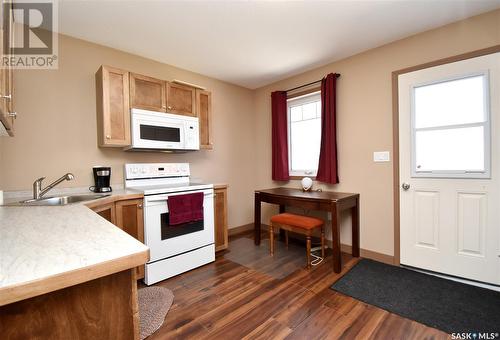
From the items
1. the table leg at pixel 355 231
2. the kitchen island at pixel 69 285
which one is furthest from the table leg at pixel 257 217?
the kitchen island at pixel 69 285

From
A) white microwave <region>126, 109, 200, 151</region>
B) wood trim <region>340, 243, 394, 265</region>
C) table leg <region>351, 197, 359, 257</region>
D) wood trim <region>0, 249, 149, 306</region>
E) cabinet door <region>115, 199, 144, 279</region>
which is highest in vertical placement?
white microwave <region>126, 109, 200, 151</region>

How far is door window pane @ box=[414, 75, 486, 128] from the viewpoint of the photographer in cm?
205

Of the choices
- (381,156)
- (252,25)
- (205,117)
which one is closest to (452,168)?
(381,156)

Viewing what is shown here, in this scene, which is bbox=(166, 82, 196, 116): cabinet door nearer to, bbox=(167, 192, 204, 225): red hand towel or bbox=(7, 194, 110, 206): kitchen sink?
bbox=(167, 192, 204, 225): red hand towel

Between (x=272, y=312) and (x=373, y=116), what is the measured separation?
2331 mm

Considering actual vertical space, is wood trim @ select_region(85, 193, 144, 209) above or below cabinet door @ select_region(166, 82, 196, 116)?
below

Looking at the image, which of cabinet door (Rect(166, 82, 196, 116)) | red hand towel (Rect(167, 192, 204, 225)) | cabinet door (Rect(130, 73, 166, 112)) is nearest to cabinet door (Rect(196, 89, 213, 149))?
cabinet door (Rect(166, 82, 196, 116))

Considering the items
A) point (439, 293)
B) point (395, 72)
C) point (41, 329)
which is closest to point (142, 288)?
point (41, 329)

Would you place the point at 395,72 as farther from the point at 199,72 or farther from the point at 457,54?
Result: the point at 199,72

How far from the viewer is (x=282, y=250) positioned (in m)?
3.01

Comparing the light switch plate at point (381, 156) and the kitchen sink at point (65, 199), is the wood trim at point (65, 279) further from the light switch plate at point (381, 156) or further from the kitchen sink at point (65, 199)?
the light switch plate at point (381, 156)

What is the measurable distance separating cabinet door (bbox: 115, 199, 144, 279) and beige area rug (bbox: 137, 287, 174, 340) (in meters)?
A: 0.23

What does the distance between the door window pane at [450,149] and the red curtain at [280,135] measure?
1.66 m

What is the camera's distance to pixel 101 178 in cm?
233
